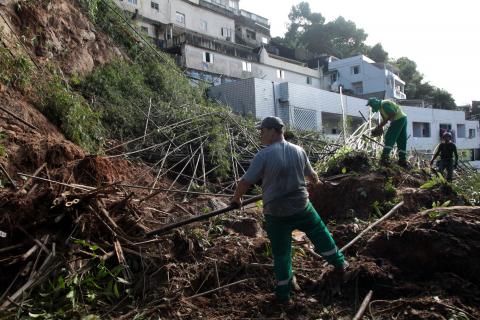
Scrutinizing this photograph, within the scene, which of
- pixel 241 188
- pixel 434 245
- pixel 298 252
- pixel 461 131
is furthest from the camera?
pixel 461 131

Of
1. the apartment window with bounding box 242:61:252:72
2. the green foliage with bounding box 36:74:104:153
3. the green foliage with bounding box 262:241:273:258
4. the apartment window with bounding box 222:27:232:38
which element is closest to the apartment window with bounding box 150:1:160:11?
the apartment window with bounding box 222:27:232:38

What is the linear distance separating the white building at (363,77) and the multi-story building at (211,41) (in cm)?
245

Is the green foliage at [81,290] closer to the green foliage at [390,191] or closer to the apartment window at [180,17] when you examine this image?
the green foliage at [390,191]

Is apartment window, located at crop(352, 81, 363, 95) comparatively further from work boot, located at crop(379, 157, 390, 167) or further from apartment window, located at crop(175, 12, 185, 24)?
work boot, located at crop(379, 157, 390, 167)

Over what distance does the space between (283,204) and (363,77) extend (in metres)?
37.5

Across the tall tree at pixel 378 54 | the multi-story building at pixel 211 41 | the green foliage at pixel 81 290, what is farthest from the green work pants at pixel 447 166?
the tall tree at pixel 378 54

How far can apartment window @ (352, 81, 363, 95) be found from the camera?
3865 centimetres

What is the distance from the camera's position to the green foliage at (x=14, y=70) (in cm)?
644

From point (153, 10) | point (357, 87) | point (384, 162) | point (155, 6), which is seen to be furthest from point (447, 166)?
point (357, 87)

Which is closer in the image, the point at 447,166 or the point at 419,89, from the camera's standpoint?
the point at 447,166

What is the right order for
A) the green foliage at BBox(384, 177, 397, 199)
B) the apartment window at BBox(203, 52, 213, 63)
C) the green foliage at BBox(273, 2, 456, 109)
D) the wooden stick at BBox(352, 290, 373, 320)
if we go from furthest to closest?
the green foliage at BBox(273, 2, 456, 109) → the apartment window at BBox(203, 52, 213, 63) → the green foliage at BBox(384, 177, 397, 199) → the wooden stick at BBox(352, 290, 373, 320)

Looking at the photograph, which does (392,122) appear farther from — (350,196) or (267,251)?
(267,251)

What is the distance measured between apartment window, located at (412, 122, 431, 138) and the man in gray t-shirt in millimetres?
30033

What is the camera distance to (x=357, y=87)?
128ft
